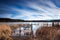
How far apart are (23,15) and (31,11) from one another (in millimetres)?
117

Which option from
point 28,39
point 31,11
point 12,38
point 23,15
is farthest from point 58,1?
point 12,38

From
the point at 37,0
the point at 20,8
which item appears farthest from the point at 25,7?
the point at 37,0

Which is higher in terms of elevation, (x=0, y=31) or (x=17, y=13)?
(x=17, y=13)

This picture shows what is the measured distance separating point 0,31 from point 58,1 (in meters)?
0.84

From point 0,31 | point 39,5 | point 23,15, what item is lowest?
point 0,31

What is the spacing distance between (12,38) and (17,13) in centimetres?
33

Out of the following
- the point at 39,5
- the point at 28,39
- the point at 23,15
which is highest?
the point at 39,5

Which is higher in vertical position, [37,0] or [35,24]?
[37,0]

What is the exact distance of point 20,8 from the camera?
1.85 meters

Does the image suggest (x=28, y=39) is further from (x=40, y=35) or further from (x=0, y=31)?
(x=0, y=31)

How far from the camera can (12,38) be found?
1814 millimetres

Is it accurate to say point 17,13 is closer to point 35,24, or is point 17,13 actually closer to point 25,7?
point 25,7

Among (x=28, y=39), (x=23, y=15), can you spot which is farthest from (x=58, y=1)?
(x=28, y=39)

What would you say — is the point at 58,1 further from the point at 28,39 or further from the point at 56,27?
the point at 28,39
